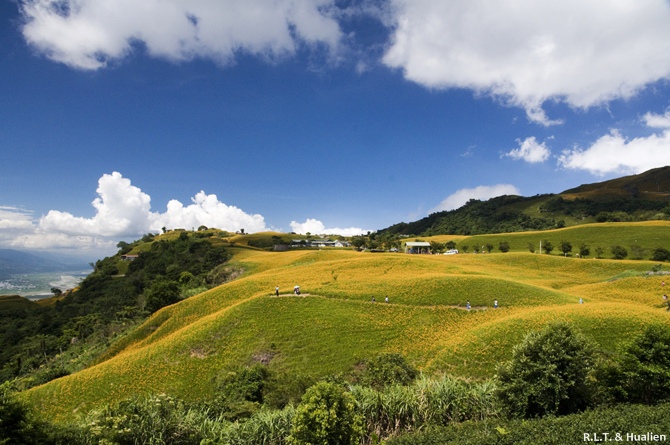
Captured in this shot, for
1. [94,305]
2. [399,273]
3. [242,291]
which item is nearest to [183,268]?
[94,305]

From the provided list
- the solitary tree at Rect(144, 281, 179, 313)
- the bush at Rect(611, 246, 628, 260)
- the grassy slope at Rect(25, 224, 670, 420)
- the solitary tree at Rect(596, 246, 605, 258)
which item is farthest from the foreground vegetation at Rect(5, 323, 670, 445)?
the solitary tree at Rect(596, 246, 605, 258)

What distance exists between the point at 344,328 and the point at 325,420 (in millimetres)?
26685

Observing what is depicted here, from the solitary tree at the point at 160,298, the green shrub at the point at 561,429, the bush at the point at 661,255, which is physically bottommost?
the solitary tree at the point at 160,298

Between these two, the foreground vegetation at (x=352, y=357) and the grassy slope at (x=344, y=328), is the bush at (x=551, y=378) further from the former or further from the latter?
the grassy slope at (x=344, y=328)

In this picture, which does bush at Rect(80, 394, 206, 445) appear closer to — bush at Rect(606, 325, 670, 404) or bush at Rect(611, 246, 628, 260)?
bush at Rect(606, 325, 670, 404)

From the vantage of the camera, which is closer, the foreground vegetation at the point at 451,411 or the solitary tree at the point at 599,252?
the foreground vegetation at the point at 451,411

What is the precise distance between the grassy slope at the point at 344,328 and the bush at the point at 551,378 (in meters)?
10.5

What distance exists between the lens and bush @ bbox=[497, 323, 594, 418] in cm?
1925

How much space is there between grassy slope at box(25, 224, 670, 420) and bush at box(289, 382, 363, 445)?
59.9ft

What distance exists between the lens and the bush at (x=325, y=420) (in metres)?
15.7

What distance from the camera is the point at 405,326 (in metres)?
41.5

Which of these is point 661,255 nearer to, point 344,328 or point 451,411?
point 344,328

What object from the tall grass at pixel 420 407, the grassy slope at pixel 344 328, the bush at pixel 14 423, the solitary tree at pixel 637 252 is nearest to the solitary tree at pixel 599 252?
the solitary tree at pixel 637 252

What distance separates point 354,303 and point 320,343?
404 inches
